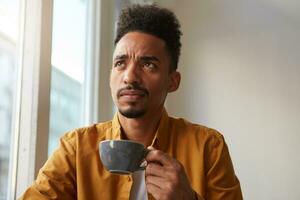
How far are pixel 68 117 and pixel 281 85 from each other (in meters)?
1.03

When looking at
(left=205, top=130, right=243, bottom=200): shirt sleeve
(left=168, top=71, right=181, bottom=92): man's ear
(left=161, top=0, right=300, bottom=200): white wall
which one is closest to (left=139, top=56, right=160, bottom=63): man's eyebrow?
(left=168, top=71, right=181, bottom=92): man's ear

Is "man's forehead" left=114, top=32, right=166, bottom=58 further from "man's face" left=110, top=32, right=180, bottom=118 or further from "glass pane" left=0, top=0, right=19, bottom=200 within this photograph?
"glass pane" left=0, top=0, right=19, bottom=200

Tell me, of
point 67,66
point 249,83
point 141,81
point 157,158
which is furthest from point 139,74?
point 249,83

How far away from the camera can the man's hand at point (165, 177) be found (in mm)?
861

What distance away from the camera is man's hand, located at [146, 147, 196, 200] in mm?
861

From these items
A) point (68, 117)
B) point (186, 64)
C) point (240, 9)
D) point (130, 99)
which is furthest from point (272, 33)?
point (130, 99)

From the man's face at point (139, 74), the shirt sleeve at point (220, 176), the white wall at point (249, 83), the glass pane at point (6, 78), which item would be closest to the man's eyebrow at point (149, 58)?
the man's face at point (139, 74)

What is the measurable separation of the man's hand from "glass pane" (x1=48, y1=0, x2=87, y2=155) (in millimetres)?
648

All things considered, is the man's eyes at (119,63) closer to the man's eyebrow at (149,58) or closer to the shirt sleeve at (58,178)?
the man's eyebrow at (149,58)

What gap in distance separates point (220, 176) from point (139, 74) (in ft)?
1.08

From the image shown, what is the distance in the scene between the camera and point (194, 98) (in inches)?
86.7

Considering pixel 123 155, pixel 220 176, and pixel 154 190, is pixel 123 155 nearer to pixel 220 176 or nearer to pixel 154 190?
pixel 154 190

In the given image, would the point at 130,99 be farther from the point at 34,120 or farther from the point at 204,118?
the point at 204,118

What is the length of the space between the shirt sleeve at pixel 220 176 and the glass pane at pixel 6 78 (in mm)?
554
